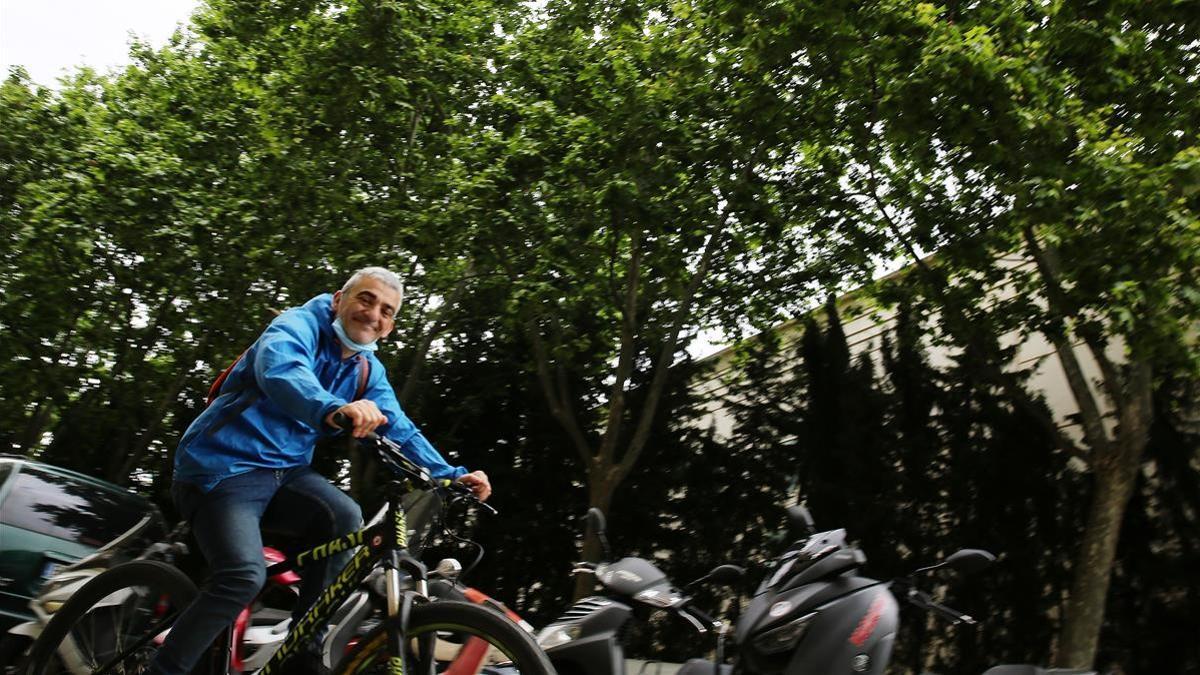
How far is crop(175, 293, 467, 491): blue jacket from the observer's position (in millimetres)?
3697

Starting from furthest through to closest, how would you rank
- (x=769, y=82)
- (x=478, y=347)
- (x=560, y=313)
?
(x=478, y=347) → (x=560, y=313) → (x=769, y=82)

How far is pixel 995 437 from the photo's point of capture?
12.1 metres

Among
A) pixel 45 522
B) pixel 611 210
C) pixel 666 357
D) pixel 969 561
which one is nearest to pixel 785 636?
pixel 969 561

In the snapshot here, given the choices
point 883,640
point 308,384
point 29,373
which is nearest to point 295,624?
point 308,384

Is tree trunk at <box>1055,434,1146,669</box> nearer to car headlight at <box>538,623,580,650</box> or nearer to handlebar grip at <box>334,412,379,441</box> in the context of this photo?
car headlight at <box>538,623,580,650</box>

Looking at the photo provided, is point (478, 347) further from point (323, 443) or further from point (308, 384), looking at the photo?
point (308, 384)

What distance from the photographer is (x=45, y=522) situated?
763 centimetres

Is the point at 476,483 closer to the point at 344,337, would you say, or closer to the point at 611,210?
the point at 344,337

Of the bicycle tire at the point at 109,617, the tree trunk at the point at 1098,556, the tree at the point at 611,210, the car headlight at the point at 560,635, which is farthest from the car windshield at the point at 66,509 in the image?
the tree trunk at the point at 1098,556

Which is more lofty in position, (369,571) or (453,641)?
(369,571)

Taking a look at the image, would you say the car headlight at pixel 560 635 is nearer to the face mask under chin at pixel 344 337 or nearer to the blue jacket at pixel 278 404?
the blue jacket at pixel 278 404

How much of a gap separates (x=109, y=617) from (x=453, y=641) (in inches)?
68.4

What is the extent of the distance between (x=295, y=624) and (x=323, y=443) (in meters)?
14.0

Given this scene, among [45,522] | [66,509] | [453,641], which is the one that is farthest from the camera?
[66,509]
